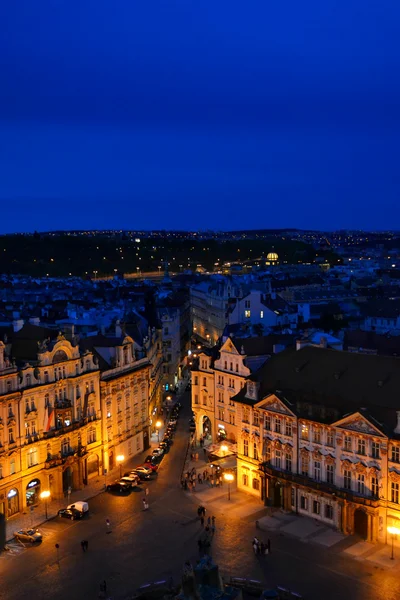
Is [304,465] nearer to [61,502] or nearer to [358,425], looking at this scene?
[358,425]

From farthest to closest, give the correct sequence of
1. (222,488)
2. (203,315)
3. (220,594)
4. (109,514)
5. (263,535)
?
1. (203,315)
2. (222,488)
3. (109,514)
4. (263,535)
5. (220,594)

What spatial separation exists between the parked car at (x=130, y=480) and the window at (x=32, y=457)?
7.78 m

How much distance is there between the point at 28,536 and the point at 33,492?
843cm

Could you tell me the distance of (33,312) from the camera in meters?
108

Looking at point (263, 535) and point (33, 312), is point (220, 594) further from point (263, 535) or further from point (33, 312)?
point (33, 312)

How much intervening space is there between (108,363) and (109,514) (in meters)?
17.0

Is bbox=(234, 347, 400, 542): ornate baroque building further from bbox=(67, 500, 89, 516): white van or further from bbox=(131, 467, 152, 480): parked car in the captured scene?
bbox=(67, 500, 89, 516): white van

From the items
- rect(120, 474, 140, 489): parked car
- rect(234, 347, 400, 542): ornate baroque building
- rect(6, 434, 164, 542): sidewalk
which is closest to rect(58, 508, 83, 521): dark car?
rect(6, 434, 164, 542): sidewalk

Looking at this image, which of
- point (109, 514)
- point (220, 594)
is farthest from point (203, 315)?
point (220, 594)

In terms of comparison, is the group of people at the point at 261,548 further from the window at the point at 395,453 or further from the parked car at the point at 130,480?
the parked car at the point at 130,480

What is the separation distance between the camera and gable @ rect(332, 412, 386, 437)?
5119 centimetres

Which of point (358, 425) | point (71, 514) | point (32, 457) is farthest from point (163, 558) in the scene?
point (32, 457)

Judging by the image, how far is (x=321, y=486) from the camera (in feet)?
181

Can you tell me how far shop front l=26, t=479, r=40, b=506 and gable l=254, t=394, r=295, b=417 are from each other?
18777 millimetres
